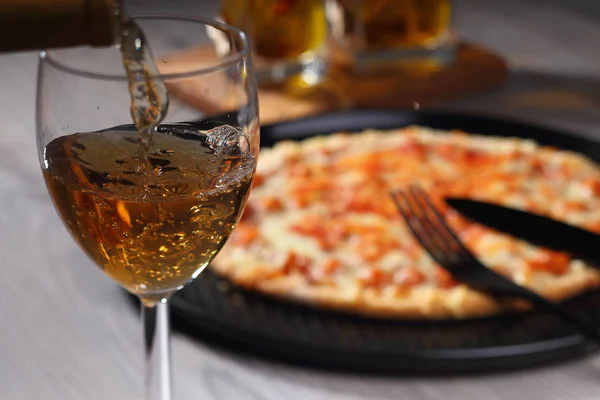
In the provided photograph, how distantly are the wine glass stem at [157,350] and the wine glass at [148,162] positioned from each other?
0.05 meters

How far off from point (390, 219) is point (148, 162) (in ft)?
2.39

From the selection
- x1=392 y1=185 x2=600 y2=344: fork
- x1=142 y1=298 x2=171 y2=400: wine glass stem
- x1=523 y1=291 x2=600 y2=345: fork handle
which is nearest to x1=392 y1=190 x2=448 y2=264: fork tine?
x1=392 y1=185 x2=600 y2=344: fork

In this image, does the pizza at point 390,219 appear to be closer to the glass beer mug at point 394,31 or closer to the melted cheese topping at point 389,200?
the melted cheese topping at point 389,200

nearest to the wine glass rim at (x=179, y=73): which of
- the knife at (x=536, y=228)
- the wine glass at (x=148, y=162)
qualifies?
the wine glass at (x=148, y=162)

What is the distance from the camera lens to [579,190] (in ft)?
5.41

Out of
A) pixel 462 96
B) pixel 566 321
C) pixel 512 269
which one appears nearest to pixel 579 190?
pixel 512 269

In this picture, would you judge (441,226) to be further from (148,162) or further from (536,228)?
(148,162)

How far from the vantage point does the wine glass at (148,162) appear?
868 millimetres

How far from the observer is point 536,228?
144 cm

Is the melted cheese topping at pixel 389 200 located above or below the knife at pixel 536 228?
below

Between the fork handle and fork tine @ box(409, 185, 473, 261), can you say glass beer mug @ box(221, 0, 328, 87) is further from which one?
the fork handle

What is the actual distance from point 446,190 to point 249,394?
0.63 metres

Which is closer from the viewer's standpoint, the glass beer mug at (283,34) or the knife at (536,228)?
the knife at (536,228)

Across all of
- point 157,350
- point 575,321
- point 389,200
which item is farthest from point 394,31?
point 157,350
